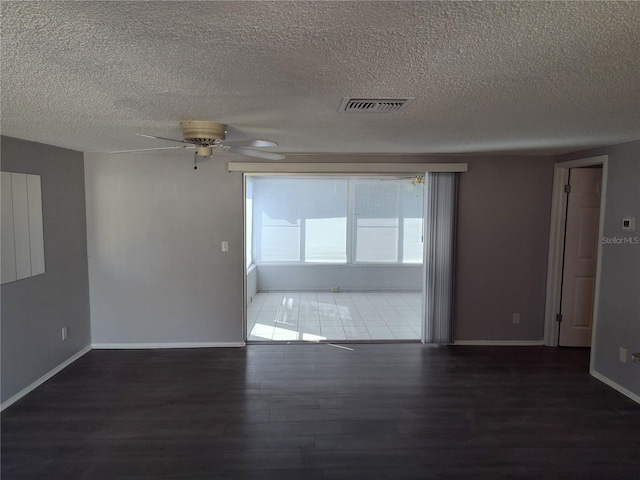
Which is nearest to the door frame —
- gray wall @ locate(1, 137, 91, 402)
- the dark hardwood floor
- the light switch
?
the dark hardwood floor

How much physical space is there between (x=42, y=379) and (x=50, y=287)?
83 cm

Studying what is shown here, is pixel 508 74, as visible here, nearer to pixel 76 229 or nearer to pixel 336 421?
pixel 336 421

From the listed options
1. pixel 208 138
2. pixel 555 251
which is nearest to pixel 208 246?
pixel 208 138

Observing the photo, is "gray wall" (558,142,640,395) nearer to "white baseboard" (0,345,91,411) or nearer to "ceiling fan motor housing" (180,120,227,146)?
"ceiling fan motor housing" (180,120,227,146)

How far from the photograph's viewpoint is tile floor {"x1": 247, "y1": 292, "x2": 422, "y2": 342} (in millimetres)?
5000

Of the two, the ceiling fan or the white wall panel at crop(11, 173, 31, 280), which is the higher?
the ceiling fan

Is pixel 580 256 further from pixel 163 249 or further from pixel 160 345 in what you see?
pixel 160 345

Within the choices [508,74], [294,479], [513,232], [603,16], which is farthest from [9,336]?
[513,232]

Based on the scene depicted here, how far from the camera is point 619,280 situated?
3496mm

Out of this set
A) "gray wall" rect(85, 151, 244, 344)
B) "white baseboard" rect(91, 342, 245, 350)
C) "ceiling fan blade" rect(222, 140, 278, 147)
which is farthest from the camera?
"white baseboard" rect(91, 342, 245, 350)

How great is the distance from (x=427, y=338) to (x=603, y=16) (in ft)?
13.1

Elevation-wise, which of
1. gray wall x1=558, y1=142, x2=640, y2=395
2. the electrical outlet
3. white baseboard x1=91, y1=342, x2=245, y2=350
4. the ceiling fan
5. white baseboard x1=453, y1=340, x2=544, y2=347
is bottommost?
white baseboard x1=91, y1=342, x2=245, y2=350

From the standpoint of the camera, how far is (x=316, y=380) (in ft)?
12.1

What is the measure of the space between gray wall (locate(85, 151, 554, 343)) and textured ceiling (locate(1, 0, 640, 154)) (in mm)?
1710
